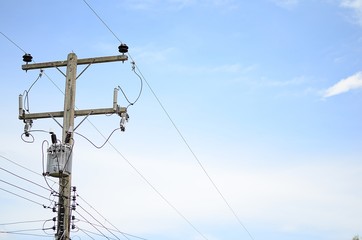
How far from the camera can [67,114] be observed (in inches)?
588

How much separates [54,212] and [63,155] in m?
1.62

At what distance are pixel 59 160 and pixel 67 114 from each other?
1.35 m

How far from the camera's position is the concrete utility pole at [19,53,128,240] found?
14383 millimetres

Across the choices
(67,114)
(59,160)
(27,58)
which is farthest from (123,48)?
(59,160)

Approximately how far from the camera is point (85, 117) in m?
15.2

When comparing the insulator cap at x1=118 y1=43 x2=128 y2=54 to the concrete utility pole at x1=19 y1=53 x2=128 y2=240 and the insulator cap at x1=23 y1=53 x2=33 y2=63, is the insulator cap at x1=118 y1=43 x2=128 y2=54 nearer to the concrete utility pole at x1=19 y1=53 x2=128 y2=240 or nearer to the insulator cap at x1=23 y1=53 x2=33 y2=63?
the concrete utility pole at x1=19 y1=53 x2=128 y2=240

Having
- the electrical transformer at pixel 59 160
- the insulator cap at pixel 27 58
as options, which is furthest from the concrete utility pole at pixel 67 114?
the insulator cap at pixel 27 58

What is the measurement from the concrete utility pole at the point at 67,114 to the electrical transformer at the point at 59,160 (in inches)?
2.1

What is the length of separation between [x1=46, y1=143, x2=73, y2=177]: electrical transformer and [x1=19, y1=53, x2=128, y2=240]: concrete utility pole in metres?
0.05

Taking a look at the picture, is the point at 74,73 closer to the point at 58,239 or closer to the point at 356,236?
the point at 58,239

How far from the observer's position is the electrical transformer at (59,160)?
1432cm

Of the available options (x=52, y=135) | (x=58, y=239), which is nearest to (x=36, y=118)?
(x=52, y=135)

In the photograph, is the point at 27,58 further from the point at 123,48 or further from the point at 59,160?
the point at 59,160

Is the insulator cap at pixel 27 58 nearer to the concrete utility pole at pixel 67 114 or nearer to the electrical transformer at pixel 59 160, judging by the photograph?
the concrete utility pole at pixel 67 114
